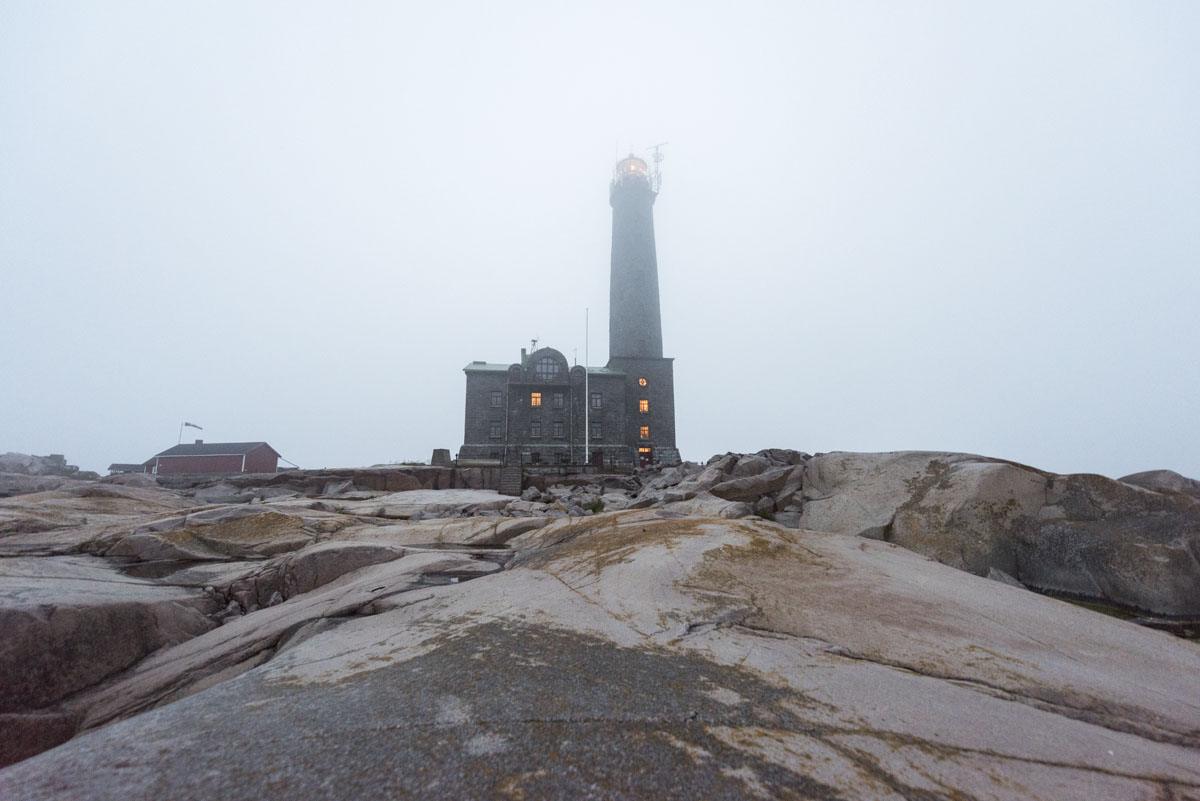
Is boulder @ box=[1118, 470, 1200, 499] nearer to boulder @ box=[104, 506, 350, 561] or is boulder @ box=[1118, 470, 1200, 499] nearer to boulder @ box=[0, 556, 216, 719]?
boulder @ box=[0, 556, 216, 719]

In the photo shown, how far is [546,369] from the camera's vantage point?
35188 mm

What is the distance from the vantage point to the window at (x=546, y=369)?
34.9 meters

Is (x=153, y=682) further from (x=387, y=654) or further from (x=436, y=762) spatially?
(x=436, y=762)

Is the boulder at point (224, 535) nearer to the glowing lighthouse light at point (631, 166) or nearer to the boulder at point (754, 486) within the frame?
the boulder at point (754, 486)

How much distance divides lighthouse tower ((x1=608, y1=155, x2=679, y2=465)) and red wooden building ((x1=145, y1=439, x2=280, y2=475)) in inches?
1080

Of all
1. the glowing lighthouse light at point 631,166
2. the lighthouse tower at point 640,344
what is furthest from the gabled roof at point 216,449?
the glowing lighthouse light at point 631,166

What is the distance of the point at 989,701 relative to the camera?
6.13 feet

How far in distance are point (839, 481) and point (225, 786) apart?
7.55 meters

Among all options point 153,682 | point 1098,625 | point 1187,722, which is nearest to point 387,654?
point 153,682

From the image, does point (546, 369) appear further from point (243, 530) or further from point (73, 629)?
point (73, 629)

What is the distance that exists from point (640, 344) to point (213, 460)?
3265 centimetres

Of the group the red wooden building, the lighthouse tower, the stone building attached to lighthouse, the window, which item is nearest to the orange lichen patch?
the stone building attached to lighthouse

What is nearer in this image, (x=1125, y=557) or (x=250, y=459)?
(x=1125, y=557)

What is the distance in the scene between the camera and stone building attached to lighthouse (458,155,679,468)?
33.9 m
